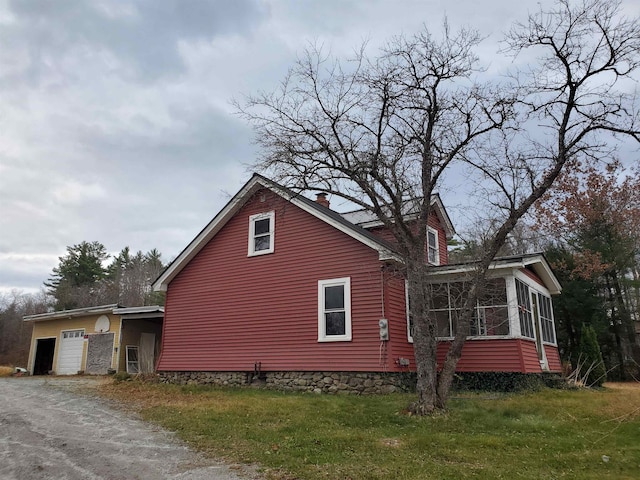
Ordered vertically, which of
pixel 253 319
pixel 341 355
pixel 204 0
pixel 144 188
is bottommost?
pixel 341 355

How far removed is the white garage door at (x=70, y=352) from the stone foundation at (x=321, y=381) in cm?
967

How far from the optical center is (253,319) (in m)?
14.4

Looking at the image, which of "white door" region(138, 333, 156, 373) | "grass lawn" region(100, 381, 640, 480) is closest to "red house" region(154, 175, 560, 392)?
"grass lawn" region(100, 381, 640, 480)

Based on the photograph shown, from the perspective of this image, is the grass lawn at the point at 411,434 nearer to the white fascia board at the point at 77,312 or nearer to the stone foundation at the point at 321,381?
the stone foundation at the point at 321,381

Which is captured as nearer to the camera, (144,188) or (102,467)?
(102,467)

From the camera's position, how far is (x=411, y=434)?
7305 millimetres

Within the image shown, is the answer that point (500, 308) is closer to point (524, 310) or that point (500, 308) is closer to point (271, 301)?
point (524, 310)

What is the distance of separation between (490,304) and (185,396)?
27.2ft

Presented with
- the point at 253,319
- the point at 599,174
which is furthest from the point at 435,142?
the point at 599,174

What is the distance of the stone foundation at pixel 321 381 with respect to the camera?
1192cm

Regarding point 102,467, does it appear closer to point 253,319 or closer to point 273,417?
point 273,417

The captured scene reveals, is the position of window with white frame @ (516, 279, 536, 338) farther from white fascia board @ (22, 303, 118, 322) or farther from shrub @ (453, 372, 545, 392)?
white fascia board @ (22, 303, 118, 322)

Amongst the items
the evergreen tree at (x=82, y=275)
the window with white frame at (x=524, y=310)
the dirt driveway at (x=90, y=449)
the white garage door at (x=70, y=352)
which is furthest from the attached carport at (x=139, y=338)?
the evergreen tree at (x=82, y=275)

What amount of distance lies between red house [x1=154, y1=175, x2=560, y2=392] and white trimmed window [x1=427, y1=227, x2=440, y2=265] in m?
0.06
